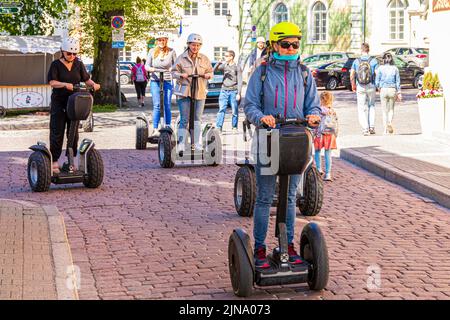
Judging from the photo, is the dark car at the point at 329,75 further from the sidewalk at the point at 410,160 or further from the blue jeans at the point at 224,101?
the sidewalk at the point at 410,160

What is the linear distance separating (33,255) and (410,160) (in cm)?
809

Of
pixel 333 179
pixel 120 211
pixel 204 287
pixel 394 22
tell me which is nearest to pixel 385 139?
pixel 333 179

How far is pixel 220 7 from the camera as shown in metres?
64.1

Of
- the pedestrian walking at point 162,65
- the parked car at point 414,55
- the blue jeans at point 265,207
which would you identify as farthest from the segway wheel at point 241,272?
the parked car at point 414,55

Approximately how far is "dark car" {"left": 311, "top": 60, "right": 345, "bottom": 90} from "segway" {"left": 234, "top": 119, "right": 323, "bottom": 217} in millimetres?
32153

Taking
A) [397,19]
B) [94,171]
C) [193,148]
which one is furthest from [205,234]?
[397,19]

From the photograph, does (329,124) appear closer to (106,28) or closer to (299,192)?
(299,192)

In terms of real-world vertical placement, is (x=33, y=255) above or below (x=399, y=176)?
below

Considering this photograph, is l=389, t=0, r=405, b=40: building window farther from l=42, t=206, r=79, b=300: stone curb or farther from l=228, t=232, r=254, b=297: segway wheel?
l=228, t=232, r=254, b=297: segway wheel

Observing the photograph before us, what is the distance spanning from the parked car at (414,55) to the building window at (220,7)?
19.9 meters

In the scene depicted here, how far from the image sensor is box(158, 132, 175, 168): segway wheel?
1469cm

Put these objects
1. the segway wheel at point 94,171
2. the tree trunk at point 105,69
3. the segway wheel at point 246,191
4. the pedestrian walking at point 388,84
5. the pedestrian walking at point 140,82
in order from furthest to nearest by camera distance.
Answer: the pedestrian walking at point 140,82
the tree trunk at point 105,69
the pedestrian walking at point 388,84
the segway wheel at point 94,171
the segway wheel at point 246,191

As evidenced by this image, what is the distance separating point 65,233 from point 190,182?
166 inches

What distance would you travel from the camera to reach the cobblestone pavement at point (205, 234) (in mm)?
7332
